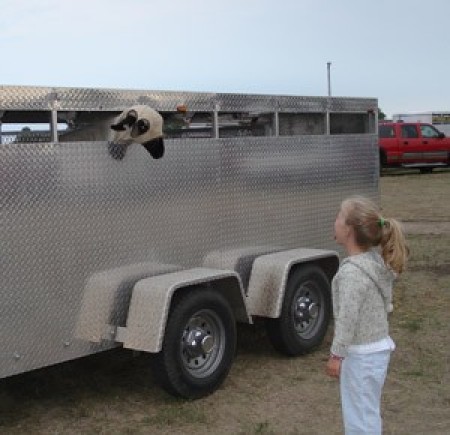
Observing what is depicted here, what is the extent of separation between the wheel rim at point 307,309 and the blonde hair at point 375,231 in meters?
2.52

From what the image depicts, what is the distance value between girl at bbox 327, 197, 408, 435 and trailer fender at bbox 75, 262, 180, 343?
1753mm

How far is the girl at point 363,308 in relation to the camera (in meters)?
3.39

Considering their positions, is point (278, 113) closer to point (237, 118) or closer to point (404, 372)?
point (237, 118)

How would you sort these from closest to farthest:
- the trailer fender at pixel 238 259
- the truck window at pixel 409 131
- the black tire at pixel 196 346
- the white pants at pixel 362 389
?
the white pants at pixel 362 389 → the black tire at pixel 196 346 → the trailer fender at pixel 238 259 → the truck window at pixel 409 131

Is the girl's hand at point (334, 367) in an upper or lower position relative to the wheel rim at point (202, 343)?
upper

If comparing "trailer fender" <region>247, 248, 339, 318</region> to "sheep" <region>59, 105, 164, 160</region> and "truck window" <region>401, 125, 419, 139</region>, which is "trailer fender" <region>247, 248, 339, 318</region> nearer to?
"sheep" <region>59, 105, 164, 160</region>

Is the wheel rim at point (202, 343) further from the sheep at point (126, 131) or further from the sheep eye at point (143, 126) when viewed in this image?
the sheep eye at point (143, 126)

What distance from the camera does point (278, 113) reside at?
6121 mm

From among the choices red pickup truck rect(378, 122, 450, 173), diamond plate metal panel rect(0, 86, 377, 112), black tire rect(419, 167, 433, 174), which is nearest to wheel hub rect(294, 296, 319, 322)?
diamond plate metal panel rect(0, 86, 377, 112)

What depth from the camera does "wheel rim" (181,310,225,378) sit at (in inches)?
196

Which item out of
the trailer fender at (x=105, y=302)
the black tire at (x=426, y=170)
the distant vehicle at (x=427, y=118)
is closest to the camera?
the trailer fender at (x=105, y=302)

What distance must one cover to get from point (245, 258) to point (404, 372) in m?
1.45

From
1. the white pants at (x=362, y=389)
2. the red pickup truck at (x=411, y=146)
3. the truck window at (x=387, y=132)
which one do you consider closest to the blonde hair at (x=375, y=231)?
the white pants at (x=362, y=389)

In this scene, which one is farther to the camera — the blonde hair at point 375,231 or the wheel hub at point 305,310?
the wheel hub at point 305,310
